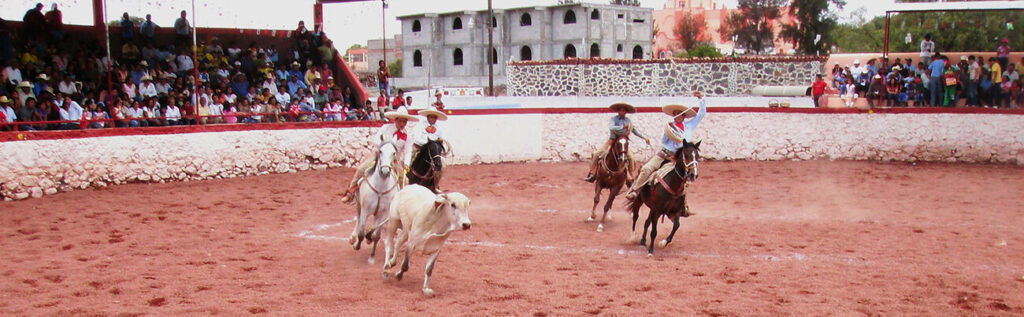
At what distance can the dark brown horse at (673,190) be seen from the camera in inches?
392

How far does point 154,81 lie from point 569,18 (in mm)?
39528

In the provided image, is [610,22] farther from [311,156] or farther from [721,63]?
[311,156]

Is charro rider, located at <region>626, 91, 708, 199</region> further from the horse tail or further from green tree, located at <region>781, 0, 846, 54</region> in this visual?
green tree, located at <region>781, 0, 846, 54</region>

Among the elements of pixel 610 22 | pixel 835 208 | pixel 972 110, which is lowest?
pixel 835 208

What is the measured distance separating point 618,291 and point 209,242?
19.0 ft

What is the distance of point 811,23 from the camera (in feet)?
171

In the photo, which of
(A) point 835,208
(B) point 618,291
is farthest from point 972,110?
(B) point 618,291

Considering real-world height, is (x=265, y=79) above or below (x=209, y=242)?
above

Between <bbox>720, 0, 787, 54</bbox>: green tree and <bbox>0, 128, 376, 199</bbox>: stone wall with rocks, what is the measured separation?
4704cm

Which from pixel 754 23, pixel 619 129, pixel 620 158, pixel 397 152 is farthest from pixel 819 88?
pixel 754 23

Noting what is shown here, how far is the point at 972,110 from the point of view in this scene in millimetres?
20594

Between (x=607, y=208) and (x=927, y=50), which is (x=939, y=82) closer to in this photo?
(x=927, y=50)

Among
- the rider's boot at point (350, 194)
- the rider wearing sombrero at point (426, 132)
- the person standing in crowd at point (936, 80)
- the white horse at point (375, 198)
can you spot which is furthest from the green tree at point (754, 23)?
the white horse at point (375, 198)

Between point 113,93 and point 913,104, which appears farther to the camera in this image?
point 913,104
